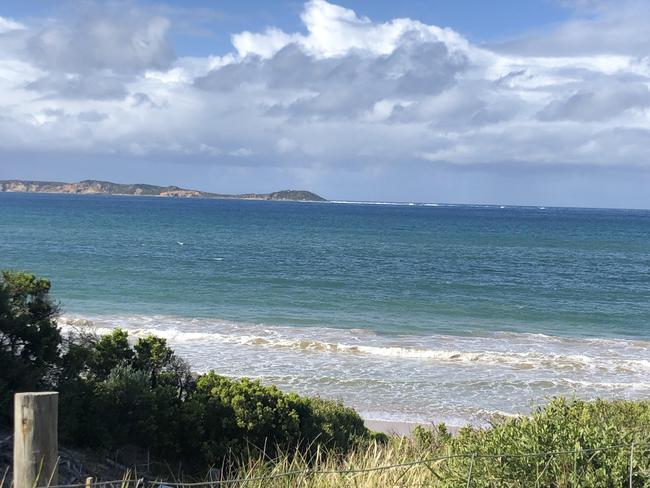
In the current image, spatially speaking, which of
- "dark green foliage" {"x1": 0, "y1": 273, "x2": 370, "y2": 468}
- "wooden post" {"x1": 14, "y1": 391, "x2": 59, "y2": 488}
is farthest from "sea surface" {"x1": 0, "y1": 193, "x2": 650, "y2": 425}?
"wooden post" {"x1": 14, "y1": 391, "x2": 59, "y2": 488}

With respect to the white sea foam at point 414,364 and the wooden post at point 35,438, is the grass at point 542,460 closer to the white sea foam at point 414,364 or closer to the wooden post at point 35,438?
the wooden post at point 35,438

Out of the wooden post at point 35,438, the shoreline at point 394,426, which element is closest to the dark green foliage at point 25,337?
the wooden post at point 35,438

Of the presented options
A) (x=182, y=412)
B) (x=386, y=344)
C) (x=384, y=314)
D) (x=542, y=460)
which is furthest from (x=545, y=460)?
(x=384, y=314)

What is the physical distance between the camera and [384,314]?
27.4m

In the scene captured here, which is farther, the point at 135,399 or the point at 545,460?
the point at 135,399

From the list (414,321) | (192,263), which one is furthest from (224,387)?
(192,263)

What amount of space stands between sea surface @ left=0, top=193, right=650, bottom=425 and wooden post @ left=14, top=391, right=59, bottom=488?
4.42 metres

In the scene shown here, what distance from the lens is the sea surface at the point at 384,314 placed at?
16953 mm

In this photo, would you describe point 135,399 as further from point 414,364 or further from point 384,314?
point 384,314

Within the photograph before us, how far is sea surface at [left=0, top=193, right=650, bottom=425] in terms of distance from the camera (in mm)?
16953

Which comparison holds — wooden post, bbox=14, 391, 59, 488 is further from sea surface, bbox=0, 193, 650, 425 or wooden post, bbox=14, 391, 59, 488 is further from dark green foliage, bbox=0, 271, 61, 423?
sea surface, bbox=0, 193, 650, 425

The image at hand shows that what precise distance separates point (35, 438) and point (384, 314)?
2385 centimetres

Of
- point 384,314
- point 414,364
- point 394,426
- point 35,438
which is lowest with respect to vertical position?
point 394,426

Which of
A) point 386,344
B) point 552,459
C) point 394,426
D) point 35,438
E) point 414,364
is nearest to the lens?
point 35,438
